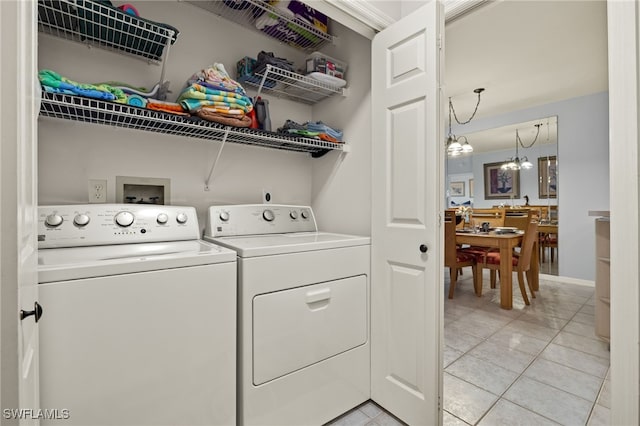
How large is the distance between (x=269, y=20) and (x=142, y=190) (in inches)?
47.9

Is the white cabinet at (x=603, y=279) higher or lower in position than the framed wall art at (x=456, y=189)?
lower

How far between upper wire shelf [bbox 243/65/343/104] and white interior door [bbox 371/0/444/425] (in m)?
0.38

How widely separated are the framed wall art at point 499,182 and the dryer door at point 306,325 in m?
5.58

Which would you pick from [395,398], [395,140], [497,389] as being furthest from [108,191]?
[497,389]

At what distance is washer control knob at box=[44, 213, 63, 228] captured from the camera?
3.81ft

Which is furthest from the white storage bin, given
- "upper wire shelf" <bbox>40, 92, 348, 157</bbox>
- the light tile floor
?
the light tile floor

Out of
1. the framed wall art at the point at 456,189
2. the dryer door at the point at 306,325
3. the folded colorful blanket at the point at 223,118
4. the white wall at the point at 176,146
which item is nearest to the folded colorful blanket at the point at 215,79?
the folded colorful blanket at the point at 223,118

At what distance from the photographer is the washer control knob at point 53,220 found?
3.81 ft

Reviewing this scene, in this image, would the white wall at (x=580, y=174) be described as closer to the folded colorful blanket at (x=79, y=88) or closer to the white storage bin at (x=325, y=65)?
the white storage bin at (x=325, y=65)

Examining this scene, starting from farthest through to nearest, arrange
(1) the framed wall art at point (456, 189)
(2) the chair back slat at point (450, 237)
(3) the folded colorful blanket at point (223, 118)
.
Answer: (1) the framed wall art at point (456, 189), (2) the chair back slat at point (450, 237), (3) the folded colorful blanket at point (223, 118)

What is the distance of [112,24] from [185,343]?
1.35 metres

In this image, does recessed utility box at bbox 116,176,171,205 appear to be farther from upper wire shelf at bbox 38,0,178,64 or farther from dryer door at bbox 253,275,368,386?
dryer door at bbox 253,275,368,386

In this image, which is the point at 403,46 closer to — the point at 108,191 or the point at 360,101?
the point at 360,101

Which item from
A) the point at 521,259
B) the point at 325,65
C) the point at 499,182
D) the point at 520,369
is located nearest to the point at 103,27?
the point at 325,65
